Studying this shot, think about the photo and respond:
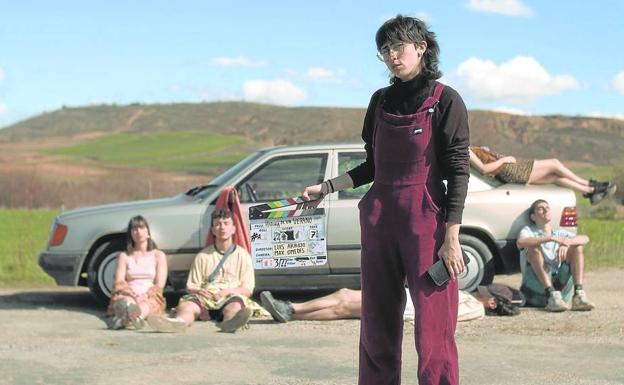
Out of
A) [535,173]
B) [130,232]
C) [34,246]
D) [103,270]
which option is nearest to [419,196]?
[130,232]

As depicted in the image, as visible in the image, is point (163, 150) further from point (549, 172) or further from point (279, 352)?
point (279, 352)

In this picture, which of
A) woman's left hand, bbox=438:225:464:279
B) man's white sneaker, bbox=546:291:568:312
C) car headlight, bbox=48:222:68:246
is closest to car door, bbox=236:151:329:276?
car headlight, bbox=48:222:68:246

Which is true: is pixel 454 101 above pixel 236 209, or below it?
above

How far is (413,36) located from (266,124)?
88.6m

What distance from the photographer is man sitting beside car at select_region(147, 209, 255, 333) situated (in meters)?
9.39

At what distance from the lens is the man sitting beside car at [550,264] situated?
32.6 feet

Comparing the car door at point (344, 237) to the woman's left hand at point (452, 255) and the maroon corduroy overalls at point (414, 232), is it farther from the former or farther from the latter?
the woman's left hand at point (452, 255)

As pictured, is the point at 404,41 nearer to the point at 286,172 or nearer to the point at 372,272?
the point at 372,272

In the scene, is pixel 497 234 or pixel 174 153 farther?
pixel 174 153

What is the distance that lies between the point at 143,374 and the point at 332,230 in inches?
147

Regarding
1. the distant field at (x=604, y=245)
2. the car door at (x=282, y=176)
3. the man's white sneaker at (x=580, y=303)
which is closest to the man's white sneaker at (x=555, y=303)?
the man's white sneaker at (x=580, y=303)

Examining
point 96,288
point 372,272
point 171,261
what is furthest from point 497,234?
point 372,272

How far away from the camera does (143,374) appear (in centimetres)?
698

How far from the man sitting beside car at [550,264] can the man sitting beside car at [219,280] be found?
2.70 meters
